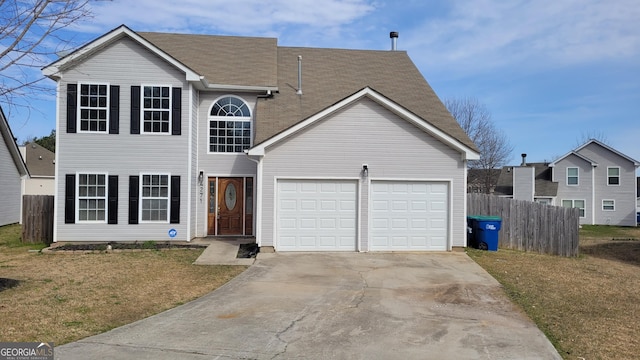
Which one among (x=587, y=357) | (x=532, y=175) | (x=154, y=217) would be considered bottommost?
(x=587, y=357)

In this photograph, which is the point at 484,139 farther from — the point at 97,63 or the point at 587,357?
the point at 587,357

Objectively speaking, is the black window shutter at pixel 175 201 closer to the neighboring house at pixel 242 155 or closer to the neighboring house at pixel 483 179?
the neighboring house at pixel 242 155

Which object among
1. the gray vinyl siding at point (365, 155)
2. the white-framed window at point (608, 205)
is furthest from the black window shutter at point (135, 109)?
the white-framed window at point (608, 205)

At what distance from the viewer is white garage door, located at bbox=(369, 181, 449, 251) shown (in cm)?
1366

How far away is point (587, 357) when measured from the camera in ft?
19.3

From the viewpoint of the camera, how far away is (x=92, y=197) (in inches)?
586

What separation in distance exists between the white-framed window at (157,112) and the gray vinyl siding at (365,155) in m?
4.36

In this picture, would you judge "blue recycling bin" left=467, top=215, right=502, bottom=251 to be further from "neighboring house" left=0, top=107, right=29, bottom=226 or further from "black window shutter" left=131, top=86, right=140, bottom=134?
"neighboring house" left=0, top=107, right=29, bottom=226

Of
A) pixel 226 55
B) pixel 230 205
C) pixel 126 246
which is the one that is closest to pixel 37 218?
pixel 126 246

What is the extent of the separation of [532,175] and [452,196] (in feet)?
93.5

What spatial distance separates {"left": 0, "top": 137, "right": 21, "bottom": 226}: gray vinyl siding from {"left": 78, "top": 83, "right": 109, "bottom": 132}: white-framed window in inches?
479

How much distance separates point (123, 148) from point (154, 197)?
1.96 m

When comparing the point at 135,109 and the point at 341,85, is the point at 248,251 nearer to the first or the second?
the point at 135,109

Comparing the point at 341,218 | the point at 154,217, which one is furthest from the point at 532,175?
the point at 154,217
